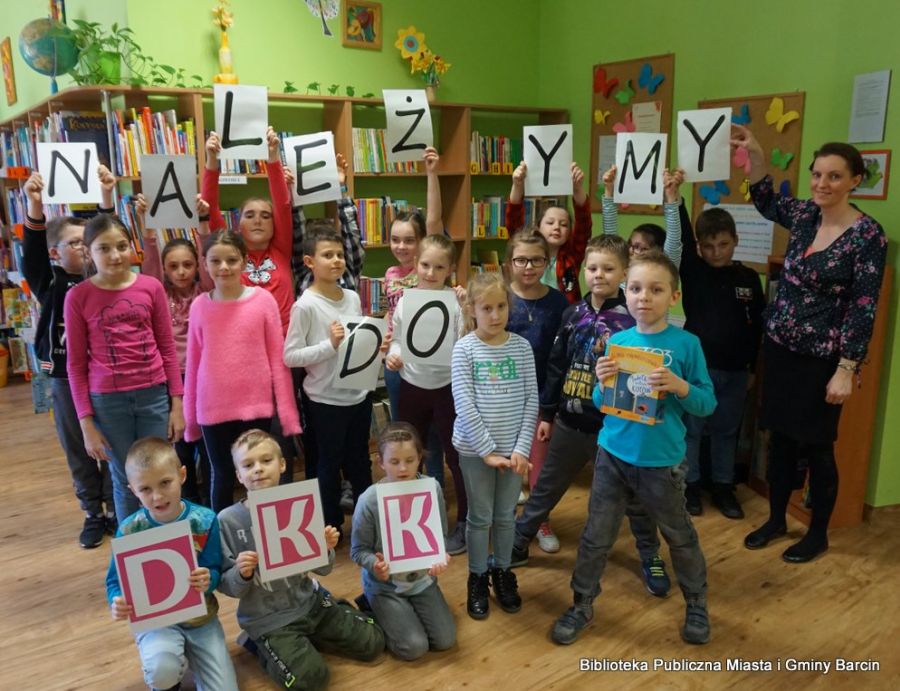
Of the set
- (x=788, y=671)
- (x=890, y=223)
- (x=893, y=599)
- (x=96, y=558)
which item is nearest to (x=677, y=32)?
(x=890, y=223)

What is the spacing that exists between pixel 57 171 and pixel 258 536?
4.96 ft

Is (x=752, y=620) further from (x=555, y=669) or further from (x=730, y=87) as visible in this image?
(x=730, y=87)

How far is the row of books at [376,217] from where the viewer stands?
165 inches

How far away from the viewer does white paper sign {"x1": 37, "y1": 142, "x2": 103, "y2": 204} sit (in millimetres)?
2461

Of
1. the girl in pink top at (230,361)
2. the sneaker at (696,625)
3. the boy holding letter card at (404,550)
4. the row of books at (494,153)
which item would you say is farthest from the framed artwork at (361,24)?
the sneaker at (696,625)

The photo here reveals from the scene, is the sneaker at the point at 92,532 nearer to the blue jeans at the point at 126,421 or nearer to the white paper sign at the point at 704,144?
the blue jeans at the point at 126,421

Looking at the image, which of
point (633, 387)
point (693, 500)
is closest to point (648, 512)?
point (633, 387)

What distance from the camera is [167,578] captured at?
180 cm

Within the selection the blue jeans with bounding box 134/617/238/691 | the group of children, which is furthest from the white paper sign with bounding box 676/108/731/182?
the blue jeans with bounding box 134/617/238/691

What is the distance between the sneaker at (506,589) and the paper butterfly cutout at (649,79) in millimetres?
2871

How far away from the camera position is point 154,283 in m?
2.52

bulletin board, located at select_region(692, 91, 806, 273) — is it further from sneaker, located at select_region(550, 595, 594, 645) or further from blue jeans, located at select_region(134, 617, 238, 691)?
blue jeans, located at select_region(134, 617, 238, 691)

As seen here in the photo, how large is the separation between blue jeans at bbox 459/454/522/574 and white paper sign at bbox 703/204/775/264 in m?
2.05

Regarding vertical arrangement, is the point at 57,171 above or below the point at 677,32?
below
